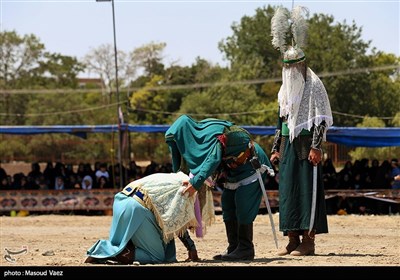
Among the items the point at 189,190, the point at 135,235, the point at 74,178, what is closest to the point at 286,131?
the point at 189,190

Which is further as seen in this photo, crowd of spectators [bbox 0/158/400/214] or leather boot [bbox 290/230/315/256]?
crowd of spectators [bbox 0/158/400/214]

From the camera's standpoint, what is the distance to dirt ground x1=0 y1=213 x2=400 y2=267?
850 centimetres

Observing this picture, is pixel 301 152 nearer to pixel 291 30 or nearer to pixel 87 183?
pixel 291 30

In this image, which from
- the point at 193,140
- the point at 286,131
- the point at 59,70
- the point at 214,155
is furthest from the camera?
the point at 59,70

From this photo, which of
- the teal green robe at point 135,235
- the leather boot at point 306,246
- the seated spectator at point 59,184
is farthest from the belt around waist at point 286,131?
the seated spectator at point 59,184

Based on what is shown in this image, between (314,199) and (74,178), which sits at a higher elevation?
(314,199)

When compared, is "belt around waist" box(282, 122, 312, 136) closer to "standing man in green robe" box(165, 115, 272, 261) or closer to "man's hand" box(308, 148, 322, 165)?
"man's hand" box(308, 148, 322, 165)

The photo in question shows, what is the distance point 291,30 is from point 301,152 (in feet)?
4.23

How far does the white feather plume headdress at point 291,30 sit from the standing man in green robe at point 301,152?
0.10m

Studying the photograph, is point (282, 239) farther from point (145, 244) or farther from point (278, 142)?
point (145, 244)

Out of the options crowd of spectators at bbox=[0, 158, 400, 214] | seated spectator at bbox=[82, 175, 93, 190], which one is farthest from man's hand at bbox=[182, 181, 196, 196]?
seated spectator at bbox=[82, 175, 93, 190]

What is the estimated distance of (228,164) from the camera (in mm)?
8547

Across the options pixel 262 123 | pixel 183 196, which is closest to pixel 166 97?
pixel 262 123

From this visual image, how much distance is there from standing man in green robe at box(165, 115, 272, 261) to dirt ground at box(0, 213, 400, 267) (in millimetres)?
323
